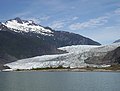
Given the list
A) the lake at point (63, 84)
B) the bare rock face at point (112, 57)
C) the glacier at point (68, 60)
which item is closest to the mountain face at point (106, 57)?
the bare rock face at point (112, 57)

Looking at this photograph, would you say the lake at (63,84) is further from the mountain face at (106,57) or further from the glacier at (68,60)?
the mountain face at (106,57)

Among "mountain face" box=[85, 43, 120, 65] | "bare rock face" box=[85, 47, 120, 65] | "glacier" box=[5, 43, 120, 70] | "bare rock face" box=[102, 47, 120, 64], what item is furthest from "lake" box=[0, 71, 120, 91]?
"bare rock face" box=[102, 47, 120, 64]

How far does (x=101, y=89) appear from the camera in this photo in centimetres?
4519

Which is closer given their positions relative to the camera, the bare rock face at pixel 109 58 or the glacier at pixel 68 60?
the glacier at pixel 68 60

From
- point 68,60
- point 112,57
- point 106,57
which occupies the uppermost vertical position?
point 106,57

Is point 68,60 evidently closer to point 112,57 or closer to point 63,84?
point 112,57

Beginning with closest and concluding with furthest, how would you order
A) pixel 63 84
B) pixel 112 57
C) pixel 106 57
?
1. pixel 63 84
2. pixel 106 57
3. pixel 112 57

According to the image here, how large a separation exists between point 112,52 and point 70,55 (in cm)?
1961

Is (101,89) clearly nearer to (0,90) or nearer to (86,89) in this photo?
(86,89)

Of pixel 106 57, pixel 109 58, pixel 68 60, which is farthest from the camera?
pixel 109 58

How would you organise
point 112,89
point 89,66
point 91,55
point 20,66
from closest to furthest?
point 112,89
point 89,66
point 91,55
point 20,66

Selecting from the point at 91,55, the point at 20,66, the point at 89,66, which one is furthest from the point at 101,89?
the point at 20,66

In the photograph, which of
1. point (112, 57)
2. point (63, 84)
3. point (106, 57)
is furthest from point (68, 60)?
point (63, 84)

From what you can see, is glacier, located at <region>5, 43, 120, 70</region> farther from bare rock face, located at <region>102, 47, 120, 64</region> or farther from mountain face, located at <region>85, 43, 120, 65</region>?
bare rock face, located at <region>102, 47, 120, 64</region>
